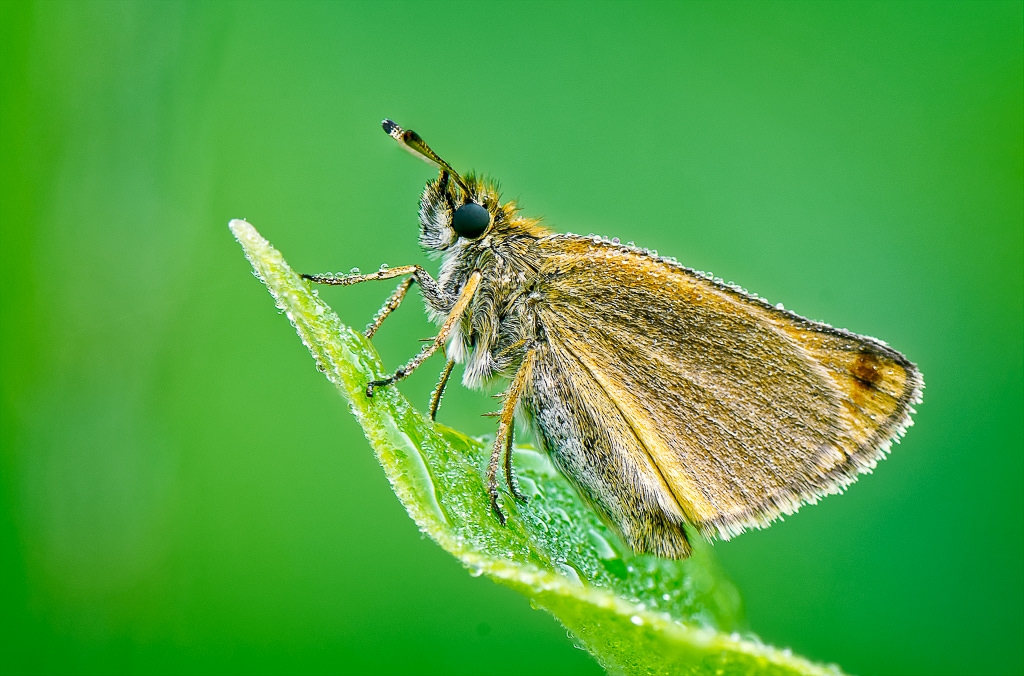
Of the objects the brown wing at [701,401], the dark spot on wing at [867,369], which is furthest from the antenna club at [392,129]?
the dark spot on wing at [867,369]

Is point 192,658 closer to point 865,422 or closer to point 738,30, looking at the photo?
point 865,422

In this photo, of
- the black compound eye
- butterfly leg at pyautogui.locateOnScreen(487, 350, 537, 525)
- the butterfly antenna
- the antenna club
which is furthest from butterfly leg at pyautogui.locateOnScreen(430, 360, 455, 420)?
the antenna club

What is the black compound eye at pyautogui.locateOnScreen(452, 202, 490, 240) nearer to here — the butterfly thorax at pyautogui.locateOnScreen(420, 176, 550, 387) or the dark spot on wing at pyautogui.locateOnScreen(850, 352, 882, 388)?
the butterfly thorax at pyautogui.locateOnScreen(420, 176, 550, 387)

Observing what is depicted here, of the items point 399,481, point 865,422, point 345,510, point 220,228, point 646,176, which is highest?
point 646,176

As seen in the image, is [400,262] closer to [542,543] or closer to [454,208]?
[454,208]

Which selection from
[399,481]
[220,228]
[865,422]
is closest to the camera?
[399,481]

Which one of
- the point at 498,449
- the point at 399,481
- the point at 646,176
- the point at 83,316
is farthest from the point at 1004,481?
the point at 83,316

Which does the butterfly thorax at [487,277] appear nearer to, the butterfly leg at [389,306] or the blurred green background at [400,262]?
the butterfly leg at [389,306]
